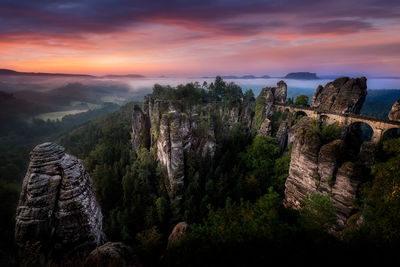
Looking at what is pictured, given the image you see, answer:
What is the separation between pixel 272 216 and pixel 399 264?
15.8 feet

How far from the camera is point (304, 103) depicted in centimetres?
4403

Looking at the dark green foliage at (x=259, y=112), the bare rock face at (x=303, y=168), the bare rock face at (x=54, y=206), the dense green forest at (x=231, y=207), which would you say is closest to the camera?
the bare rock face at (x=54, y=206)

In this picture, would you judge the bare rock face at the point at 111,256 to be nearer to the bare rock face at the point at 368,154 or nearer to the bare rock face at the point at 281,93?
the bare rock face at the point at 368,154

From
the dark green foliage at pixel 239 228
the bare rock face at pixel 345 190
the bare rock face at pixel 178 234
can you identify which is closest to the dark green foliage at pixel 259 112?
the bare rock face at pixel 345 190

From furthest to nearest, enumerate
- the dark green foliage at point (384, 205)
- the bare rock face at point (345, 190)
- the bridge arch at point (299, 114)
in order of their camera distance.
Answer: the bridge arch at point (299, 114) < the bare rock face at point (345, 190) < the dark green foliage at point (384, 205)

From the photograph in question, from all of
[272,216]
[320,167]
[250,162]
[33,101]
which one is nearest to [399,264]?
[272,216]

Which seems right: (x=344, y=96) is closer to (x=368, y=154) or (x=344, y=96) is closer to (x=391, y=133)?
(x=391, y=133)

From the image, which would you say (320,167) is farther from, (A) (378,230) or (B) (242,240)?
(B) (242,240)

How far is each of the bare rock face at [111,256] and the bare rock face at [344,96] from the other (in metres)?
41.7

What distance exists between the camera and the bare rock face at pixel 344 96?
102 ft

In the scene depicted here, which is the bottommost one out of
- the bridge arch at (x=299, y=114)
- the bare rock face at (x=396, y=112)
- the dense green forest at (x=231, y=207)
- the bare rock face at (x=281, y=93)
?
the dense green forest at (x=231, y=207)

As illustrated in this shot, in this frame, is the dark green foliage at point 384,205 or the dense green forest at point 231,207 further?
the dark green foliage at point 384,205

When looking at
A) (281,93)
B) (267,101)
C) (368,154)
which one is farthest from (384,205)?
(281,93)

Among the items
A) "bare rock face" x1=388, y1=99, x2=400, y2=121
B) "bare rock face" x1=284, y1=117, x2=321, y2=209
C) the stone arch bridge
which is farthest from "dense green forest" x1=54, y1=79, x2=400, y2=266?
"bare rock face" x1=388, y1=99, x2=400, y2=121
